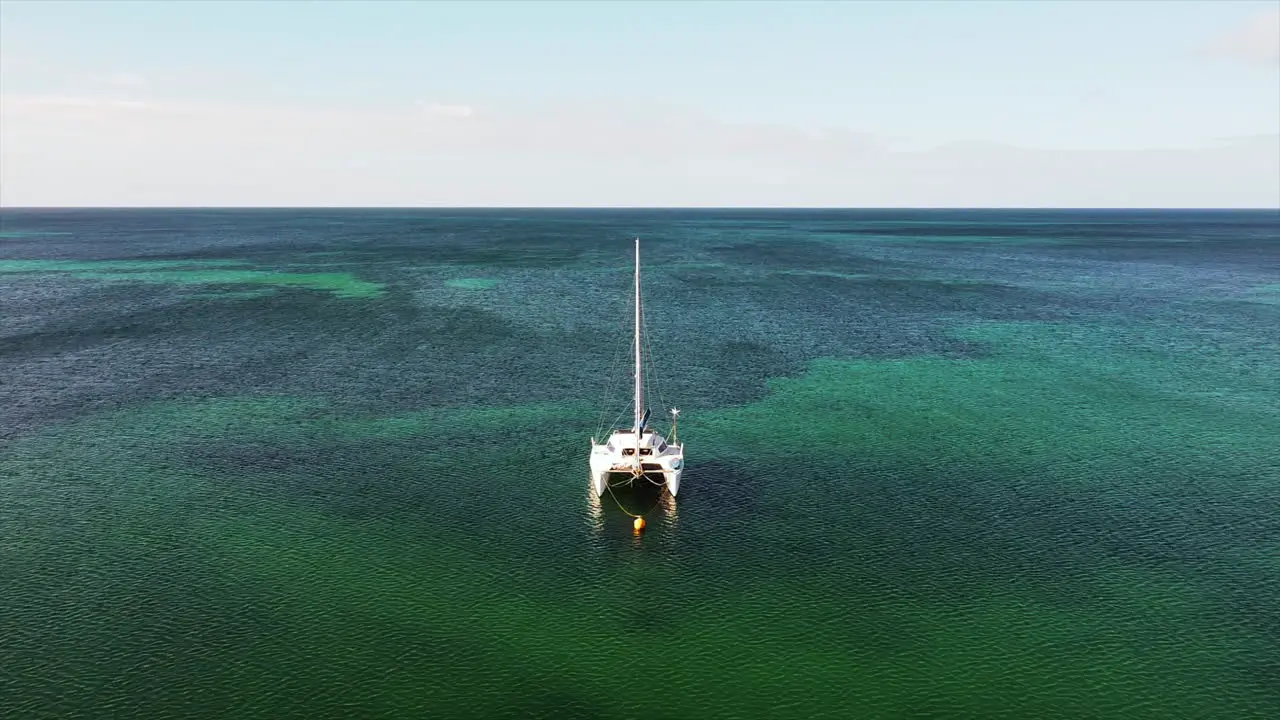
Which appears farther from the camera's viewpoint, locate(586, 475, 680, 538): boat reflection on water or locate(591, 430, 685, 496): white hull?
locate(591, 430, 685, 496): white hull

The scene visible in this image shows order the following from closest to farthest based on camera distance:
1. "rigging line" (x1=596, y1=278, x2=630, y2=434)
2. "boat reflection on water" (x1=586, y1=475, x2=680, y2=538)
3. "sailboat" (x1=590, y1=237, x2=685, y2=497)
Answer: "boat reflection on water" (x1=586, y1=475, x2=680, y2=538)
"sailboat" (x1=590, y1=237, x2=685, y2=497)
"rigging line" (x1=596, y1=278, x2=630, y2=434)

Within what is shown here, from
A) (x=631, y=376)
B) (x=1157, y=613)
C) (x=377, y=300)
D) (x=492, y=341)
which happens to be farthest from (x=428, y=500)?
(x=377, y=300)

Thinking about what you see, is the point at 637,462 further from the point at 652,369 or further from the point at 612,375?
the point at 652,369

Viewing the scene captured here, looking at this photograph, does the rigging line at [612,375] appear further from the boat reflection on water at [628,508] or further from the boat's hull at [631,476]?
the boat's hull at [631,476]

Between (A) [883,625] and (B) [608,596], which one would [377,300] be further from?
(A) [883,625]

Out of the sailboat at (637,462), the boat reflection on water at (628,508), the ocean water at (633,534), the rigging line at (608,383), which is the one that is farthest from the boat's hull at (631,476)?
the rigging line at (608,383)

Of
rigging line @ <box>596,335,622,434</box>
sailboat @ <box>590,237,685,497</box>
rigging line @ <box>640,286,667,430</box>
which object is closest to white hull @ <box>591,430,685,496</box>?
sailboat @ <box>590,237,685,497</box>

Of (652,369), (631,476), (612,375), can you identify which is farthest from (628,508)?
(652,369)

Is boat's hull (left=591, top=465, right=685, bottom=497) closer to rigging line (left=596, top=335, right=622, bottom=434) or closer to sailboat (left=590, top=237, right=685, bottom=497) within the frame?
sailboat (left=590, top=237, right=685, bottom=497)

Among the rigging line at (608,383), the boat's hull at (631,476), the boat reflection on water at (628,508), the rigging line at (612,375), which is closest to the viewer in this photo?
the boat reflection on water at (628,508)
